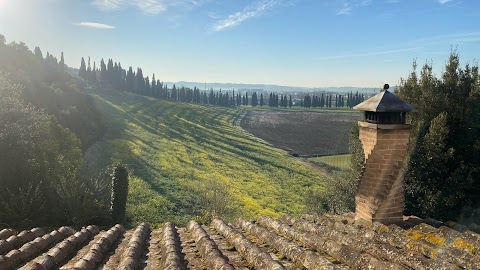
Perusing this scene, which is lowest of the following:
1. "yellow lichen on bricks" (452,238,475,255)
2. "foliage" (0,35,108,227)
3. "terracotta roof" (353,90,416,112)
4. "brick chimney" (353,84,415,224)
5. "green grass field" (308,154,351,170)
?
"green grass field" (308,154,351,170)

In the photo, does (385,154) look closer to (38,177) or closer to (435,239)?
(435,239)

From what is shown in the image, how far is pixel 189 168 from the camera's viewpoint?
41.9m

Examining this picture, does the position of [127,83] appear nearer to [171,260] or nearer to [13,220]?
[13,220]

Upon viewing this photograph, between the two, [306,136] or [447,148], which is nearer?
[447,148]

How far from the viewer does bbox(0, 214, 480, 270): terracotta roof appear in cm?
421

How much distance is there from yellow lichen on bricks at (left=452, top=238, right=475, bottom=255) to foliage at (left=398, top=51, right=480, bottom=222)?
33.1 feet

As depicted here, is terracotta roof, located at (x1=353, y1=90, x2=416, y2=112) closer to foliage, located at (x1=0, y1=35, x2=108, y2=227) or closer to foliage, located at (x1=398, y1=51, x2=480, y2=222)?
foliage, located at (x1=398, y1=51, x2=480, y2=222)

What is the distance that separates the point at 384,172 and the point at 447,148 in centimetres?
918

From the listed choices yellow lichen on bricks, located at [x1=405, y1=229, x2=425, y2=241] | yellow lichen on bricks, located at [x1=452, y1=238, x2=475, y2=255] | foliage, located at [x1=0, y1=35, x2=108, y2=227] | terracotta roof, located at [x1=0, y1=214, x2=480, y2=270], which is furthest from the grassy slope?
yellow lichen on bricks, located at [x1=452, y1=238, x2=475, y2=255]

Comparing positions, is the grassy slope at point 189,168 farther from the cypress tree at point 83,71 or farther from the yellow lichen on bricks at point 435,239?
the cypress tree at point 83,71

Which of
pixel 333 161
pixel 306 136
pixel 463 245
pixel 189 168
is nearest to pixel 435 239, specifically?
pixel 463 245

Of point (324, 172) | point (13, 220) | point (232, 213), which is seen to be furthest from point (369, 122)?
point (324, 172)

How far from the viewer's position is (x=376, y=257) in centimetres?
434

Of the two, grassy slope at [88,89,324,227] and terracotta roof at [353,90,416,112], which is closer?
terracotta roof at [353,90,416,112]
